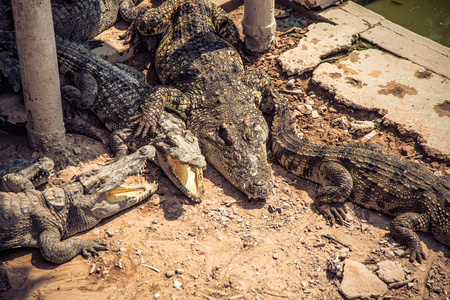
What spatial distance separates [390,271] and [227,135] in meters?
2.28

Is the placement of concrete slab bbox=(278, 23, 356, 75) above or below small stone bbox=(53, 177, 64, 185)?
above

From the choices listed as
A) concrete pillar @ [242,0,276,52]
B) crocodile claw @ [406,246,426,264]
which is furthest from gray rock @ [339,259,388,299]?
concrete pillar @ [242,0,276,52]

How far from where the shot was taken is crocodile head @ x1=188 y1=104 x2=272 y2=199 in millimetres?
5023

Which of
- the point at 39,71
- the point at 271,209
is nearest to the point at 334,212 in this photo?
the point at 271,209

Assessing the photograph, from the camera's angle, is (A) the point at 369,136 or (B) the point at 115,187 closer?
(B) the point at 115,187

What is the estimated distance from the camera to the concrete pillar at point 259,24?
676 centimetres

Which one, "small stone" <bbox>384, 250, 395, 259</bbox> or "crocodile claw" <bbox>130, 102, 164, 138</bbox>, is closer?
"small stone" <bbox>384, 250, 395, 259</bbox>

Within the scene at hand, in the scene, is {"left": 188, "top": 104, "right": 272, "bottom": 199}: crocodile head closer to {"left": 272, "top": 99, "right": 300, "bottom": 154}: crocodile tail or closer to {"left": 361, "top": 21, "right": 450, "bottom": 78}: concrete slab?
{"left": 272, "top": 99, "right": 300, "bottom": 154}: crocodile tail

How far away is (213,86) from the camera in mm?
5840

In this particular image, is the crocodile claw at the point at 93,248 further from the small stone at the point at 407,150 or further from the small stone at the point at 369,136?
the small stone at the point at 407,150

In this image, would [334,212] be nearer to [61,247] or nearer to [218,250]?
[218,250]

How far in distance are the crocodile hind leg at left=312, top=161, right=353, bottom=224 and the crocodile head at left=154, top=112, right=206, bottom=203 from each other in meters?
1.35

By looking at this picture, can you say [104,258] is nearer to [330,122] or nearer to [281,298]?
[281,298]

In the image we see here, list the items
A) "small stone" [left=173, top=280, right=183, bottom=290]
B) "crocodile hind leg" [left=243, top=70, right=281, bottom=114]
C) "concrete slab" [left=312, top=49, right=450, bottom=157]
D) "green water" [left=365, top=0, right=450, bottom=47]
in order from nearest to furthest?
"small stone" [left=173, top=280, right=183, bottom=290] < "concrete slab" [left=312, top=49, right=450, bottom=157] < "crocodile hind leg" [left=243, top=70, right=281, bottom=114] < "green water" [left=365, top=0, right=450, bottom=47]
